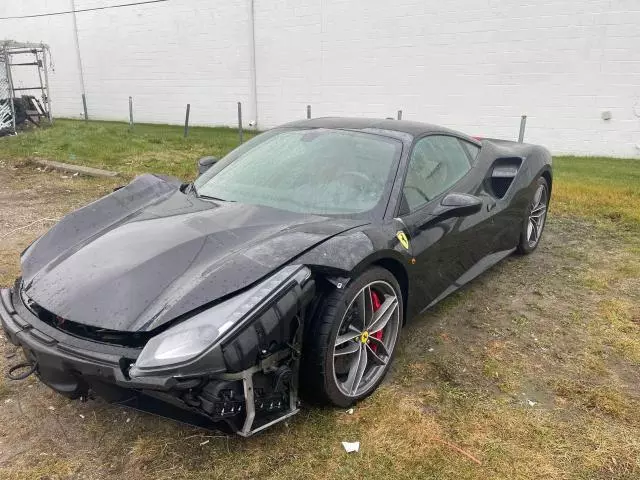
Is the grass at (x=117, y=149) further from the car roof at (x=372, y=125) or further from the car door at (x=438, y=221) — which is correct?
the car door at (x=438, y=221)

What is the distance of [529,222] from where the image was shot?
4566 millimetres

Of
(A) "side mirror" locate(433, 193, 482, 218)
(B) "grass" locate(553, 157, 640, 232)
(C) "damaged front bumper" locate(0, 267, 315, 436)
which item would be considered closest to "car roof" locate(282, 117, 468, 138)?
(A) "side mirror" locate(433, 193, 482, 218)

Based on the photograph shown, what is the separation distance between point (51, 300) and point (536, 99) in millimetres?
11201

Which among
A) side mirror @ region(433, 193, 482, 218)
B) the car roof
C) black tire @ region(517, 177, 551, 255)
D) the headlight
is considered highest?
the car roof

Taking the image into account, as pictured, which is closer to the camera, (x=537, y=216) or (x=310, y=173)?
(x=310, y=173)

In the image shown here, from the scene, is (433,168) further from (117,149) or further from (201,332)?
(117,149)

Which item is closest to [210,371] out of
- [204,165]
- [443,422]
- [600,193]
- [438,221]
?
[443,422]

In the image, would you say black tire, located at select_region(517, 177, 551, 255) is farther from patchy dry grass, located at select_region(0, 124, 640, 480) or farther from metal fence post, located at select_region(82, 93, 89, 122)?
metal fence post, located at select_region(82, 93, 89, 122)

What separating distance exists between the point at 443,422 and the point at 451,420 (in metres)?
0.04

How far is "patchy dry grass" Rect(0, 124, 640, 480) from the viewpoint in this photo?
217 centimetres

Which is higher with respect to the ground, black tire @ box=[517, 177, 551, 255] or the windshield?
the windshield

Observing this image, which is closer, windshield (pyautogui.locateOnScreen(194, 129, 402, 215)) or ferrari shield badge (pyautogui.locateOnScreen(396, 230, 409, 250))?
ferrari shield badge (pyautogui.locateOnScreen(396, 230, 409, 250))

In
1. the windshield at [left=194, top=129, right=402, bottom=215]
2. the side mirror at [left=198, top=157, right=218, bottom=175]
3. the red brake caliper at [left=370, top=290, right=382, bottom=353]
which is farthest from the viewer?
the side mirror at [left=198, top=157, right=218, bottom=175]

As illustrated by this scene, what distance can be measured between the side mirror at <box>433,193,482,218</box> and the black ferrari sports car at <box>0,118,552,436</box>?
1cm
